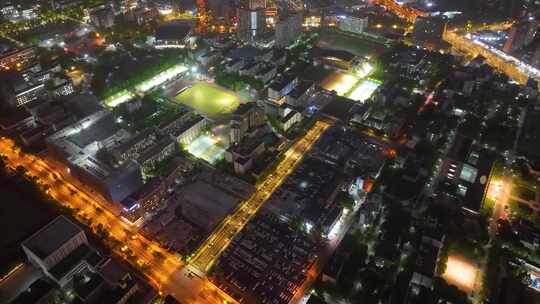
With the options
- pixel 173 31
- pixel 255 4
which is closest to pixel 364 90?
pixel 255 4

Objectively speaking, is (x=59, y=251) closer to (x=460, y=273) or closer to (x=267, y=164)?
(x=267, y=164)

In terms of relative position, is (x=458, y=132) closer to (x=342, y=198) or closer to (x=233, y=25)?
(x=342, y=198)

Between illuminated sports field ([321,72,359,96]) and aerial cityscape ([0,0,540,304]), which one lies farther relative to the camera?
illuminated sports field ([321,72,359,96])

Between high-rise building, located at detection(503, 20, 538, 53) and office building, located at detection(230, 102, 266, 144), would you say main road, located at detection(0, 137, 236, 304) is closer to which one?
office building, located at detection(230, 102, 266, 144)

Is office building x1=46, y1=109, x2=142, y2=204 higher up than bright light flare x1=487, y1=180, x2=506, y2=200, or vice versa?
office building x1=46, y1=109, x2=142, y2=204

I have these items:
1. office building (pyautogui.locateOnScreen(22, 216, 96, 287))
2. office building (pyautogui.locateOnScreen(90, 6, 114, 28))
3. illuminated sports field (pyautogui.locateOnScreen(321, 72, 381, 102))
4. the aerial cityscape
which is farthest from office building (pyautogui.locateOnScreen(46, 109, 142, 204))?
office building (pyautogui.locateOnScreen(90, 6, 114, 28))
